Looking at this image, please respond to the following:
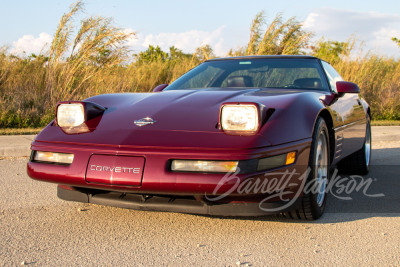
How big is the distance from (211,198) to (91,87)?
26.7ft

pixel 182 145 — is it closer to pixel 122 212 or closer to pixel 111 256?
pixel 111 256

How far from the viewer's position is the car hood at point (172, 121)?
9.78 ft

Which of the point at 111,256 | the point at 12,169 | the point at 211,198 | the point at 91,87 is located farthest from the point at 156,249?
the point at 91,87

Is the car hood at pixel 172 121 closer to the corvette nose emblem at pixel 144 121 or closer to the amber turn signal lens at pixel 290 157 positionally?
the corvette nose emblem at pixel 144 121

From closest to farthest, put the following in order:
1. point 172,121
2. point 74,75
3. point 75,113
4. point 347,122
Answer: point 172,121 < point 75,113 < point 347,122 < point 74,75

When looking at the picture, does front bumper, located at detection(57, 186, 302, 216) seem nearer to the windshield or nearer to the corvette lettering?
the corvette lettering

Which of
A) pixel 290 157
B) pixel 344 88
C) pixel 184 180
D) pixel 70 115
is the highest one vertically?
pixel 344 88

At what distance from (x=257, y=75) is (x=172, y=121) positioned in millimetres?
1489

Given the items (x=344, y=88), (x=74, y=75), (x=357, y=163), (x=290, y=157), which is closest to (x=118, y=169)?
(x=290, y=157)

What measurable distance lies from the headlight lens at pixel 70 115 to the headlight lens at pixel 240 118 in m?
1.05

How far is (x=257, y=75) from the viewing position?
14.6ft

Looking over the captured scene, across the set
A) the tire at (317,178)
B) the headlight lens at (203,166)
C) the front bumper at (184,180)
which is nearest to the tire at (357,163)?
the tire at (317,178)

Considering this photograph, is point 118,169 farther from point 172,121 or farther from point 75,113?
point 75,113

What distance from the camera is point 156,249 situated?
9.41 feet
